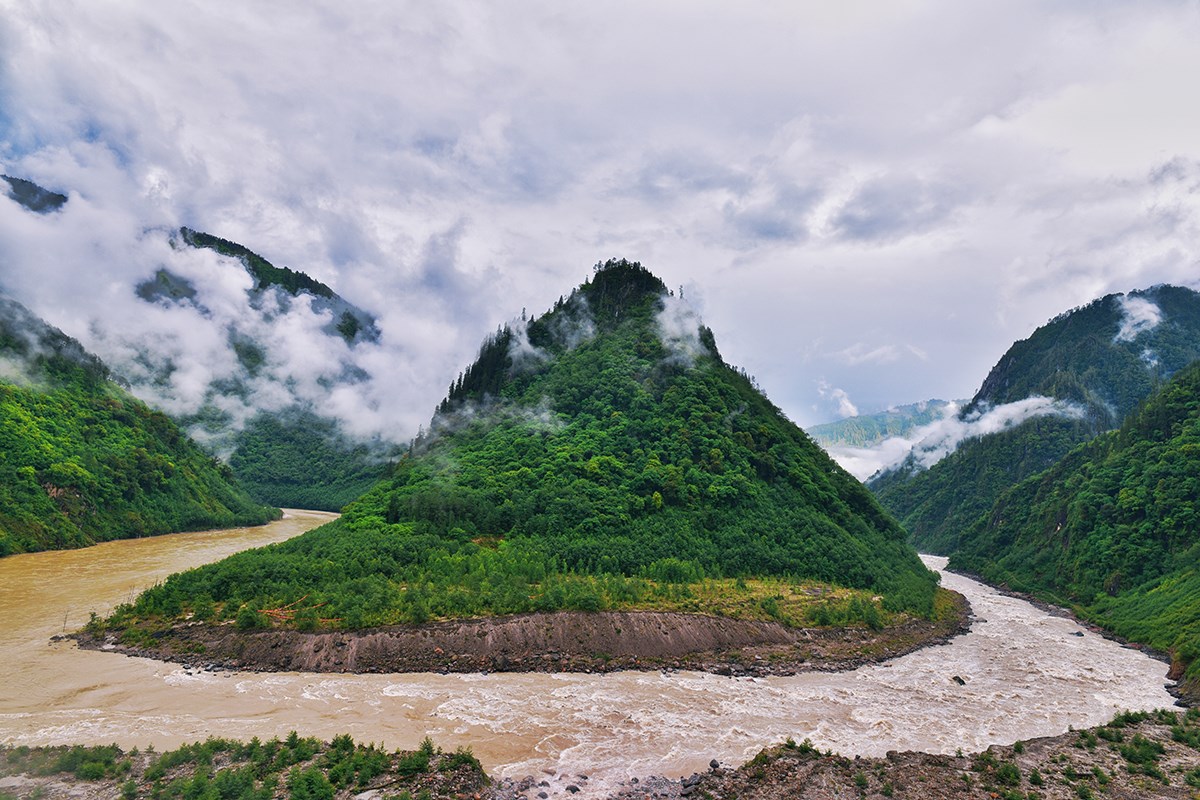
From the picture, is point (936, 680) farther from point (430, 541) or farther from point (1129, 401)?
point (1129, 401)

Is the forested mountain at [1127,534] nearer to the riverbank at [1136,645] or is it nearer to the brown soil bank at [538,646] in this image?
the riverbank at [1136,645]

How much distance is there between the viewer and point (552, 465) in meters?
79.4

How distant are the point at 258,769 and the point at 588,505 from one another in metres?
47.8

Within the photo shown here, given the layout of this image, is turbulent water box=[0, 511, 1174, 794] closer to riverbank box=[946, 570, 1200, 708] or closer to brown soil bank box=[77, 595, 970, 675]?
riverbank box=[946, 570, 1200, 708]

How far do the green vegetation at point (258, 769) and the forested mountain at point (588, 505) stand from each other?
19765 mm

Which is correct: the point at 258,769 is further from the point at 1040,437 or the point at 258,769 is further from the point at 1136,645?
the point at 1040,437

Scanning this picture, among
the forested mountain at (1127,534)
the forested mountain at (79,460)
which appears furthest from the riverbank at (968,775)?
the forested mountain at (79,460)

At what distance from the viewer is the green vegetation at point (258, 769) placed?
A: 24812 millimetres

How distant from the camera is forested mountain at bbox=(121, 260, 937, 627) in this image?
5438 centimetres

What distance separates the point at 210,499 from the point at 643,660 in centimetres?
11813

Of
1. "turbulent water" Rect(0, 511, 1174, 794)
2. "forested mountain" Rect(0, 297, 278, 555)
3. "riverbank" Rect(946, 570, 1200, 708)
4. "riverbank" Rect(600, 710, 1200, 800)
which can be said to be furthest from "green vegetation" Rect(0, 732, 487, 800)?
"forested mountain" Rect(0, 297, 278, 555)

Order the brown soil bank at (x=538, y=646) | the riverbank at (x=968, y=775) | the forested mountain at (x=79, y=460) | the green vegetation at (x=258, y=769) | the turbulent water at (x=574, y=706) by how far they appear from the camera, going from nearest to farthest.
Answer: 1. the green vegetation at (x=258, y=769)
2. the riverbank at (x=968, y=775)
3. the turbulent water at (x=574, y=706)
4. the brown soil bank at (x=538, y=646)
5. the forested mountain at (x=79, y=460)

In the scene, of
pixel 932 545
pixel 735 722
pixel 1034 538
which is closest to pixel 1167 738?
pixel 735 722

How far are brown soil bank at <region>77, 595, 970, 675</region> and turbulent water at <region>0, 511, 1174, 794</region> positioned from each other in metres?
1.66
